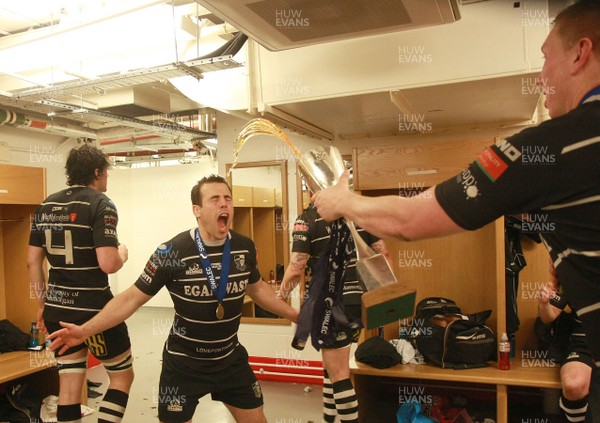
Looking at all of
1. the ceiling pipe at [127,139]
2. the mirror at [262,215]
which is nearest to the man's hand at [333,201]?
the mirror at [262,215]

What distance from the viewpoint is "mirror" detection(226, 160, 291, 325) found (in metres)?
4.86

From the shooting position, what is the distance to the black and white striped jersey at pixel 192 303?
2.29 meters

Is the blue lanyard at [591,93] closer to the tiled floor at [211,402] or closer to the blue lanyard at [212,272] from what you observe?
the blue lanyard at [212,272]

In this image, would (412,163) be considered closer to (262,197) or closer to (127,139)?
(262,197)

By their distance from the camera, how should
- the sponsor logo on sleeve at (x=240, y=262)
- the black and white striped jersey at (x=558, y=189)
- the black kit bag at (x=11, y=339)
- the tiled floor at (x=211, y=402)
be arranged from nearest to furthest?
the black and white striped jersey at (x=558, y=189) → the sponsor logo on sleeve at (x=240, y=262) → the tiled floor at (x=211, y=402) → the black kit bag at (x=11, y=339)

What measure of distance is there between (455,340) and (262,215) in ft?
10.6

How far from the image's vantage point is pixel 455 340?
9.21ft

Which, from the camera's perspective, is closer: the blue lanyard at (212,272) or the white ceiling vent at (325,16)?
the white ceiling vent at (325,16)

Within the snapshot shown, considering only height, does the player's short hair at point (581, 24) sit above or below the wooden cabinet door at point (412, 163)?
above

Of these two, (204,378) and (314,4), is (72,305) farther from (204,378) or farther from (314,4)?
(314,4)

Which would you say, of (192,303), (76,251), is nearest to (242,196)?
(76,251)

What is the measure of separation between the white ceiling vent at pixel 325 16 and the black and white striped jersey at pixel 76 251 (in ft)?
4.93

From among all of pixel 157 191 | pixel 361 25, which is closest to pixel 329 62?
pixel 361 25

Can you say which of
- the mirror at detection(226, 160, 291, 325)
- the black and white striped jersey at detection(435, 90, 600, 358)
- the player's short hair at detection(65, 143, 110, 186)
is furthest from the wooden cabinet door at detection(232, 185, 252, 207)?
the black and white striped jersey at detection(435, 90, 600, 358)
